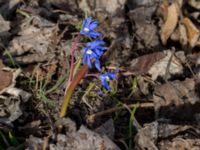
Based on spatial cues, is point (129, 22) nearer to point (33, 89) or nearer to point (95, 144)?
point (33, 89)

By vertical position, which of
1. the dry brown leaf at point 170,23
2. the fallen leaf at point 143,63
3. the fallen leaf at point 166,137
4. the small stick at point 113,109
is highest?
the dry brown leaf at point 170,23

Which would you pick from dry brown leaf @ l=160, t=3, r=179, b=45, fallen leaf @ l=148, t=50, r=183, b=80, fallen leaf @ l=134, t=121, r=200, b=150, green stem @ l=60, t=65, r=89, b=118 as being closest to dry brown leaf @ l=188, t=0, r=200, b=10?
dry brown leaf @ l=160, t=3, r=179, b=45

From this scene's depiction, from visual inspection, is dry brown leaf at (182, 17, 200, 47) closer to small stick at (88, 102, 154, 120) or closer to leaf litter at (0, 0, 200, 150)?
leaf litter at (0, 0, 200, 150)

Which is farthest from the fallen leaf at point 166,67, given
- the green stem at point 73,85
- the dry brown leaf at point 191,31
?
the green stem at point 73,85

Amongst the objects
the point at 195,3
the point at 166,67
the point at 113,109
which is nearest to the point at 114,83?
the point at 113,109

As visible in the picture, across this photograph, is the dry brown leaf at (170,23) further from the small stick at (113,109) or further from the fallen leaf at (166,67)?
the small stick at (113,109)

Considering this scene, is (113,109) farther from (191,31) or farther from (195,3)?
(195,3)

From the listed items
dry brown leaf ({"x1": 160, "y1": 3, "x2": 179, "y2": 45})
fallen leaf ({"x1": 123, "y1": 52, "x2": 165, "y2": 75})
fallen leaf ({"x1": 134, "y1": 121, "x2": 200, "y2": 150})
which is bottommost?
fallen leaf ({"x1": 134, "y1": 121, "x2": 200, "y2": 150})
